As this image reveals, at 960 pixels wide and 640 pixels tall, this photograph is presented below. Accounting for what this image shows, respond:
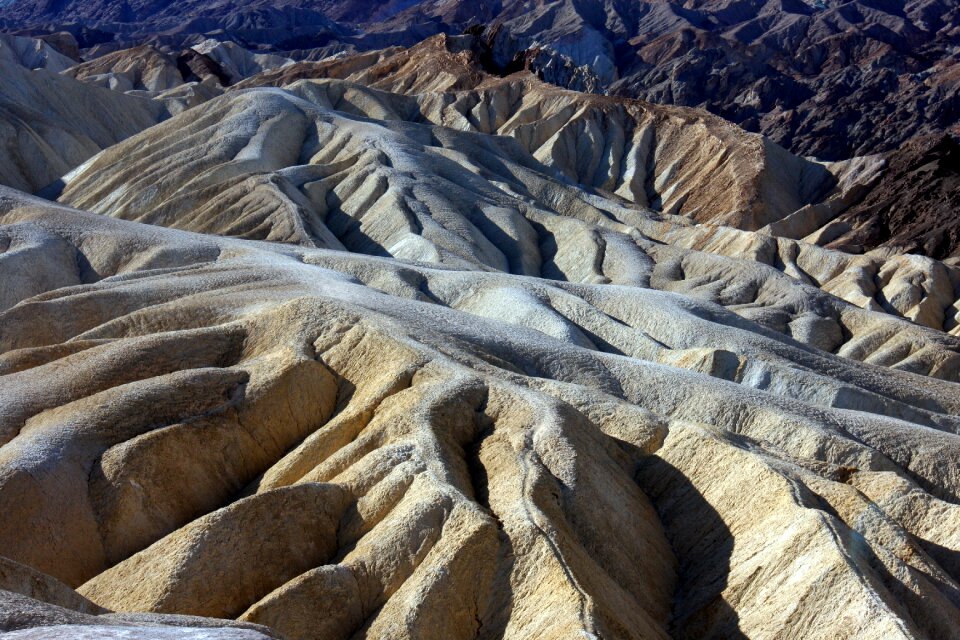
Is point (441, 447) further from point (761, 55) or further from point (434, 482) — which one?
point (761, 55)

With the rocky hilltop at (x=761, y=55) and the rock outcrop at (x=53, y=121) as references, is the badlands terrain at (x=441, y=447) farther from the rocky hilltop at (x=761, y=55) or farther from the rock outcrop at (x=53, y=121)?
the rocky hilltop at (x=761, y=55)

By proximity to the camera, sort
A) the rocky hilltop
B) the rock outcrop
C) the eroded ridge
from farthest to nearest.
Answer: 1. the rocky hilltop
2. the rock outcrop
3. the eroded ridge

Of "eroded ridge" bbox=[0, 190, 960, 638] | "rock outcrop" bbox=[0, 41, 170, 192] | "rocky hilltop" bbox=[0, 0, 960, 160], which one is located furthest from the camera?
"rocky hilltop" bbox=[0, 0, 960, 160]

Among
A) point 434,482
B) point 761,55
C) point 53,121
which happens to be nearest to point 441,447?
point 434,482

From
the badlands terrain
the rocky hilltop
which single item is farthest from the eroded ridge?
the rocky hilltop

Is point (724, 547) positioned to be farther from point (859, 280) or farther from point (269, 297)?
point (859, 280)

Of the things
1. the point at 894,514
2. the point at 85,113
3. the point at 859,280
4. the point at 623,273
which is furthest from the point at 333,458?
the point at 85,113

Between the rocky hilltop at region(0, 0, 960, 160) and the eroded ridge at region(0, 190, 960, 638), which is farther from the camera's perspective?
the rocky hilltop at region(0, 0, 960, 160)

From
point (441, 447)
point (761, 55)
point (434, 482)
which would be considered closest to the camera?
point (434, 482)

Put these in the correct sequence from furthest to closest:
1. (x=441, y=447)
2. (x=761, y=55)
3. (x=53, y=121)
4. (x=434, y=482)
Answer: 1. (x=761, y=55)
2. (x=53, y=121)
3. (x=441, y=447)
4. (x=434, y=482)

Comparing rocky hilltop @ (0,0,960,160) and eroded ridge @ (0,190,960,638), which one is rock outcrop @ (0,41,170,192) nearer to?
rocky hilltop @ (0,0,960,160)

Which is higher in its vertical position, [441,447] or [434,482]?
[441,447]
